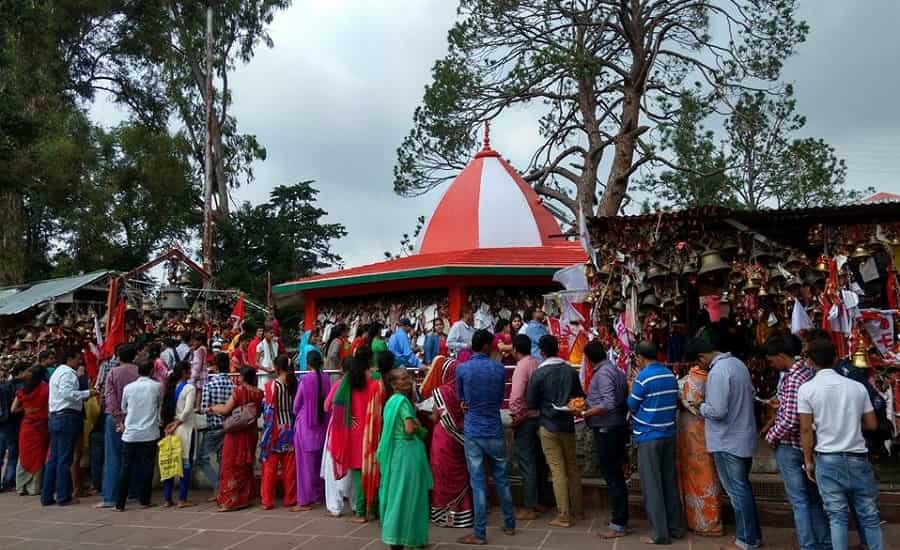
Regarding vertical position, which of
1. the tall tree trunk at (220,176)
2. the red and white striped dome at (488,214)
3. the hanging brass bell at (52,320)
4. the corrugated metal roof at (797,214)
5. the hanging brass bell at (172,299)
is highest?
the tall tree trunk at (220,176)

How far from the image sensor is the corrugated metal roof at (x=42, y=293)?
12320 mm

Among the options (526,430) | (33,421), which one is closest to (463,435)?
(526,430)

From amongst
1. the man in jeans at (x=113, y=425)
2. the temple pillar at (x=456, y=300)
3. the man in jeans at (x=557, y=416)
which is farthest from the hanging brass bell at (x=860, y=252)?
the man in jeans at (x=113, y=425)

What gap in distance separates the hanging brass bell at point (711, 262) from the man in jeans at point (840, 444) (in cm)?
240

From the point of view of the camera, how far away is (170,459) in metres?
7.66

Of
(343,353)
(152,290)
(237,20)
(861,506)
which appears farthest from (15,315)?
(237,20)

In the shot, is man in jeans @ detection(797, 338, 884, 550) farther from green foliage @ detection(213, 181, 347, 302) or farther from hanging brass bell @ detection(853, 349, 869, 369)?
green foliage @ detection(213, 181, 347, 302)

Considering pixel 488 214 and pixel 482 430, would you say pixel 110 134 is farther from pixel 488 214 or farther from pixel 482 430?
pixel 482 430

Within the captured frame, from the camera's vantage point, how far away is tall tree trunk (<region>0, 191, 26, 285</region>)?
20.8 meters

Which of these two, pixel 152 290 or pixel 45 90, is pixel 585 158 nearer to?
pixel 152 290

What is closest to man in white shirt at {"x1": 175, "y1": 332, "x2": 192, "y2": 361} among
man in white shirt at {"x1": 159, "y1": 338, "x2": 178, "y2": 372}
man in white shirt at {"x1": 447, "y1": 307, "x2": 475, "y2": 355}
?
man in white shirt at {"x1": 159, "y1": 338, "x2": 178, "y2": 372}

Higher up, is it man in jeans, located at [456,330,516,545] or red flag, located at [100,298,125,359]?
red flag, located at [100,298,125,359]

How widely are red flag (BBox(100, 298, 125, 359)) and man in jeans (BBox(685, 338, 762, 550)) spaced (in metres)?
8.75

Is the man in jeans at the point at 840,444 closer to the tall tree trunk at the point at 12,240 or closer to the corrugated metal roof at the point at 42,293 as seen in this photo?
the corrugated metal roof at the point at 42,293
